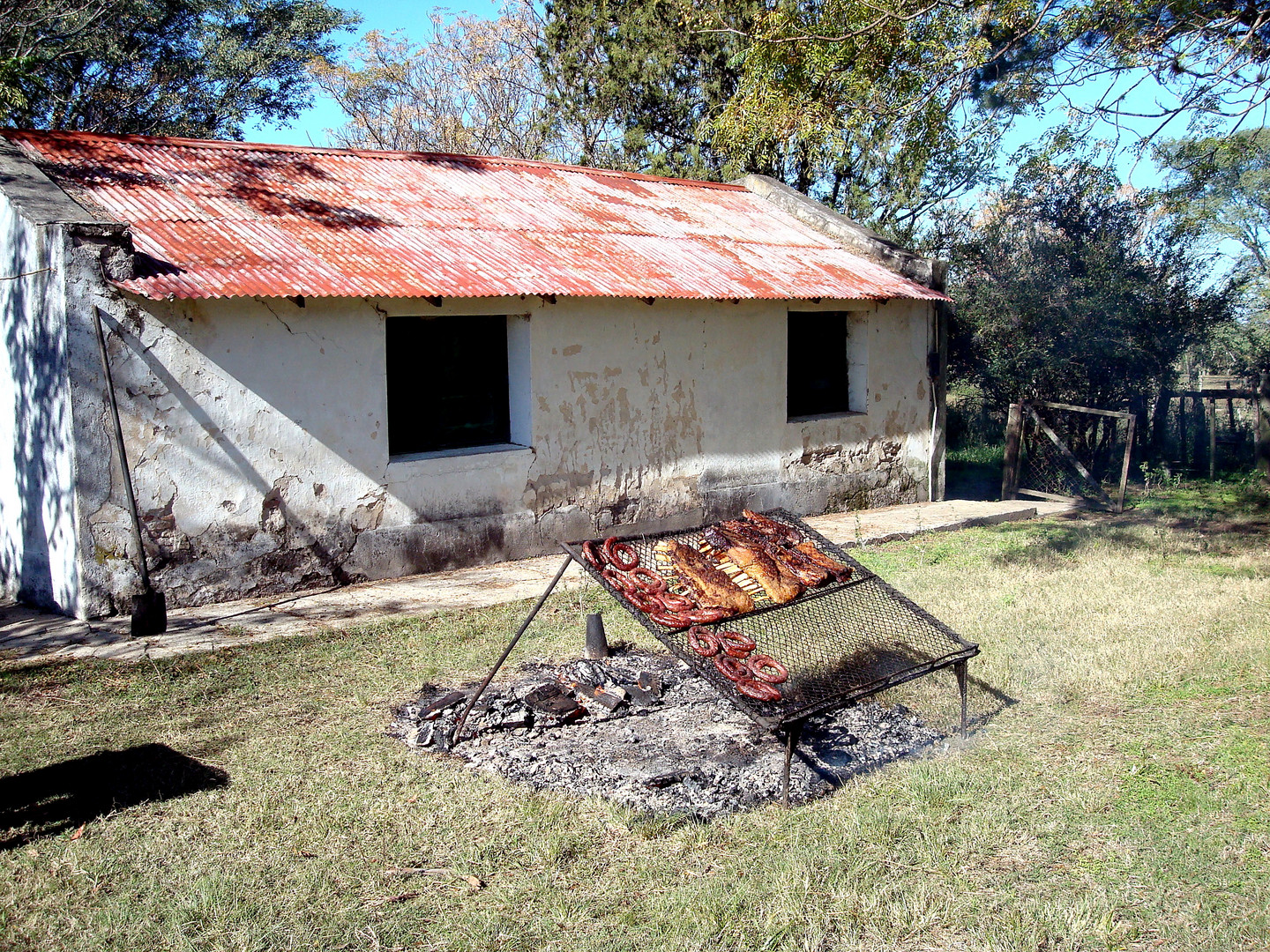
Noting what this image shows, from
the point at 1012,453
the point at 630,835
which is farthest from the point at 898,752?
the point at 1012,453

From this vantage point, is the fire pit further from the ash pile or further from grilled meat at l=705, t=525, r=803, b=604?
the ash pile

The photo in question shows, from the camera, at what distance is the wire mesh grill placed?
4.73 metres

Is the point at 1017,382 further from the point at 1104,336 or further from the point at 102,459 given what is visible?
the point at 102,459

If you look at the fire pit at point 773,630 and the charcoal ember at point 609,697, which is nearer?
the fire pit at point 773,630

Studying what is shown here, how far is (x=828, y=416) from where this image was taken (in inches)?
484

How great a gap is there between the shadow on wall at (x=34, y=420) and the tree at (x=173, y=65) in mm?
10767

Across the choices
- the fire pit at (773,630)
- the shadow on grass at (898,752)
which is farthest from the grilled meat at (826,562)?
the shadow on grass at (898,752)

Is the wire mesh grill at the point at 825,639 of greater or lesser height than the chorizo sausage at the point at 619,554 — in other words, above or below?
below

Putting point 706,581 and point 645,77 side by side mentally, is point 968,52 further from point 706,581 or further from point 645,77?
point 645,77

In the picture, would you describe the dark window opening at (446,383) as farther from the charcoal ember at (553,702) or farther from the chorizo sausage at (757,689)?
the chorizo sausage at (757,689)

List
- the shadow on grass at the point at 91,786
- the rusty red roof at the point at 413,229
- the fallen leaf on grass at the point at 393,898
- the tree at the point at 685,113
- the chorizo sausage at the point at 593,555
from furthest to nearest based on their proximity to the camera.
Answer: the tree at the point at 685,113
the rusty red roof at the point at 413,229
the chorizo sausage at the point at 593,555
the shadow on grass at the point at 91,786
the fallen leaf on grass at the point at 393,898

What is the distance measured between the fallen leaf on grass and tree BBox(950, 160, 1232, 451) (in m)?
13.7

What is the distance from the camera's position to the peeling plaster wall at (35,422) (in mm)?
7391

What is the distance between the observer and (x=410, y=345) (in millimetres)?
9289
